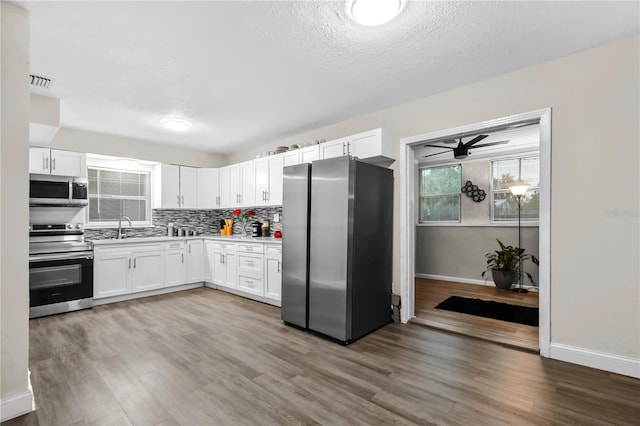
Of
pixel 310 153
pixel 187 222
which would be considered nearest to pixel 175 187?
pixel 187 222

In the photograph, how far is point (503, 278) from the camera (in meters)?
5.09

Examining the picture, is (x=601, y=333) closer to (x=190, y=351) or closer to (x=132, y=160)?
(x=190, y=351)

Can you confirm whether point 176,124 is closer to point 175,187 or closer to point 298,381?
point 175,187

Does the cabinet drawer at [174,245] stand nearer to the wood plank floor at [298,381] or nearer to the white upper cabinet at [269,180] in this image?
the white upper cabinet at [269,180]

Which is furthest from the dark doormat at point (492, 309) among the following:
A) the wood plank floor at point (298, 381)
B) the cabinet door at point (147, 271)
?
the cabinet door at point (147, 271)

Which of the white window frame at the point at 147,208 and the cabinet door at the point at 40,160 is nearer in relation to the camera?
the cabinet door at the point at 40,160

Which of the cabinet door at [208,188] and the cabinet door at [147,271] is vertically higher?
the cabinet door at [208,188]

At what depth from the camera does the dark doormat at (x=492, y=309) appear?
3648 millimetres

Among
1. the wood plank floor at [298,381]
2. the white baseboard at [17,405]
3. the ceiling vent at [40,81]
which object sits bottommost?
the wood plank floor at [298,381]

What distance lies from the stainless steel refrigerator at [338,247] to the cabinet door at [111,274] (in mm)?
2626

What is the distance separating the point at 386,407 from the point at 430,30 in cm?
255

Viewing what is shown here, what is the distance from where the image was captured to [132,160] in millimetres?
5117

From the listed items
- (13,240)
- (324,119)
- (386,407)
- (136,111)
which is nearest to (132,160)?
(136,111)

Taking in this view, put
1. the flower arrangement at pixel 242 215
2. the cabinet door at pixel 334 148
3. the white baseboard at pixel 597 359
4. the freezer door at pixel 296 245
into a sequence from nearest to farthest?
the white baseboard at pixel 597 359, the freezer door at pixel 296 245, the cabinet door at pixel 334 148, the flower arrangement at pixel 242 215
